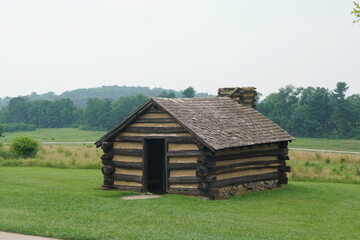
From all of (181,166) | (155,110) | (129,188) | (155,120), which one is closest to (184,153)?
(181,166)

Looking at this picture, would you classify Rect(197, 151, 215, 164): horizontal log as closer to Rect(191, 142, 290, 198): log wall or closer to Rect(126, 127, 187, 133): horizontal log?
Rect(191, 142, 290, 198): log wall

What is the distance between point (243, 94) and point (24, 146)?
55.3 ft

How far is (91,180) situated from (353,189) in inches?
436

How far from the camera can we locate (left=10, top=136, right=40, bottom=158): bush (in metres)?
36.5

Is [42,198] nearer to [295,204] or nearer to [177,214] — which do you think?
[177,214]

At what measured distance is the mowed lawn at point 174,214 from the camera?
13.1 meters

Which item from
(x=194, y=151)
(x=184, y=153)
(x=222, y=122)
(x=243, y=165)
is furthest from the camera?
(x=222, y=122)

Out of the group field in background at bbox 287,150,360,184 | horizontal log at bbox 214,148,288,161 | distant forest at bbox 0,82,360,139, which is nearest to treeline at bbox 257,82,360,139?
distant forest at bbox 0,82,360,139

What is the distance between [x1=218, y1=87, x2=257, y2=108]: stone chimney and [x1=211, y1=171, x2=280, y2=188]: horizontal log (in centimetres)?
402

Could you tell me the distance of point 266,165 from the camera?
22.8 meters

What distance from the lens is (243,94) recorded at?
85.3 ft

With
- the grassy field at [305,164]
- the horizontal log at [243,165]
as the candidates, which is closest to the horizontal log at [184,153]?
the horizontal log at [243,165]

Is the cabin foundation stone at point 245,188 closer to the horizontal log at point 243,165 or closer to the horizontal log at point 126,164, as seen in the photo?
the horizontal log at point 243,165

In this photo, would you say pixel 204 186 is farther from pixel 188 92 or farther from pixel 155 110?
pixel 188 92
